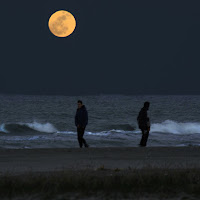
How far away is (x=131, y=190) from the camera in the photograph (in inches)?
266

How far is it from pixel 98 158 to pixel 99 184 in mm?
3520

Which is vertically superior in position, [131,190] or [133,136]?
[131,190]

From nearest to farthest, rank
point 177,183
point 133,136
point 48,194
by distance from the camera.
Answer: point 48,194
point 177,183
point 133,136

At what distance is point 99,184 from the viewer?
6871 millimetres

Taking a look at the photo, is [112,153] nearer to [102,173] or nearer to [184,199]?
[102,173]

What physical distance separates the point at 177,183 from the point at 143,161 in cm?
278

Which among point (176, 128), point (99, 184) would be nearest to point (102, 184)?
point (99, 184)

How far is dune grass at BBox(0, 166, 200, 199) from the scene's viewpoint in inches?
261

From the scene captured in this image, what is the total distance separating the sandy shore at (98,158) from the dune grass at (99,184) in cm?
142

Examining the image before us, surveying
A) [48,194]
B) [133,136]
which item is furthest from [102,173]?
[133,136]

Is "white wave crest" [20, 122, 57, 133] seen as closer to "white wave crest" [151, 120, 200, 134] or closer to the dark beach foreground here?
"white wave crest" [151, 120, 200, 134]

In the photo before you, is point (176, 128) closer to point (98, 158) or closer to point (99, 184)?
point (98, 158)

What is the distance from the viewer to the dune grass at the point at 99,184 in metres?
6.62

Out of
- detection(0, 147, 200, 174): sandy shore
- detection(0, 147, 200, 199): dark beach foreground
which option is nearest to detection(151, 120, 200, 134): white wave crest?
detection(0, 147, 200, 174): sandy shore
